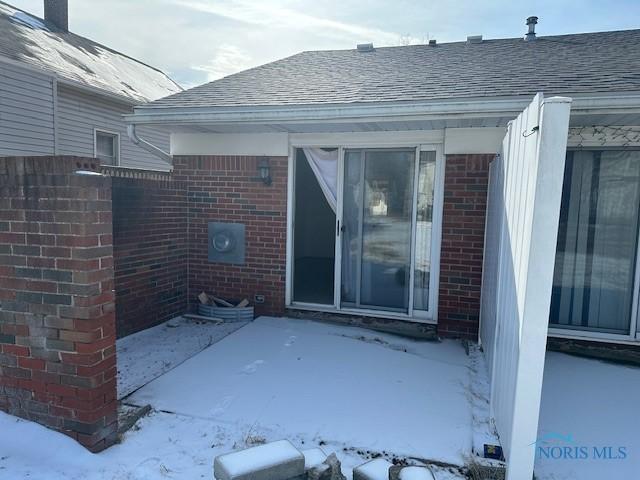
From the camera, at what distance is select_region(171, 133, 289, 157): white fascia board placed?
210 inches

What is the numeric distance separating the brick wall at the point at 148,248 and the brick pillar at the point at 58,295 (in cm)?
188

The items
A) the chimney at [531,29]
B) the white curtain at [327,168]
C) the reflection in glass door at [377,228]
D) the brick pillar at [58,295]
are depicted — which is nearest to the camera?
the brick pillar at [58,295]

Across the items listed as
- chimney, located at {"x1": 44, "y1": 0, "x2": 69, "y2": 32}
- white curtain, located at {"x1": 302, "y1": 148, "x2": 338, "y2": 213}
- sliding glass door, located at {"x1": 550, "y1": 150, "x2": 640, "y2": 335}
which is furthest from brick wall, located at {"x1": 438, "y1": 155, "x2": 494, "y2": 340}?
chimney, located at {"x1": 44, "y1": 0, "x2": 69, "y2": 32}

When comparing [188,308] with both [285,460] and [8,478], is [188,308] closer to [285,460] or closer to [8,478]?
[8,478]

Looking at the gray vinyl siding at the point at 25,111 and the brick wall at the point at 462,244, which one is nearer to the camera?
the brick wall at the point at 462,244

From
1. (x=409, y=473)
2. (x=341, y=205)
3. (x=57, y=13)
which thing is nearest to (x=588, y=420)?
(x=409, y=473)

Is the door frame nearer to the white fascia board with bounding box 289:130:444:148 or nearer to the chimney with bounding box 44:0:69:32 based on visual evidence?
the white fascia board with bounding box 289:130:444:148

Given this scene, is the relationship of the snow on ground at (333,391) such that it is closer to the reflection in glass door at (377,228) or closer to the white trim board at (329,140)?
the reflection in glass door at (377,228)

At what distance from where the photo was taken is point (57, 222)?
2420 millimetres

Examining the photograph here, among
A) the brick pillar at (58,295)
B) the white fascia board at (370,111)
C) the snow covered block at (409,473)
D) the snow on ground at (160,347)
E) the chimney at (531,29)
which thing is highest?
the chimney at (531,29)

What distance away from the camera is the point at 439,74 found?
5020 mm

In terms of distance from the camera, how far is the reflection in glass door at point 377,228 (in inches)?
201

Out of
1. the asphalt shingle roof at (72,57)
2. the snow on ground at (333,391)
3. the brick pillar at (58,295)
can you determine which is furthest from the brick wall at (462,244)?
the asphalt shingle roof at (72,57)

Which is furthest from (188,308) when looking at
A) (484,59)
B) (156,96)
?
(156,96)
